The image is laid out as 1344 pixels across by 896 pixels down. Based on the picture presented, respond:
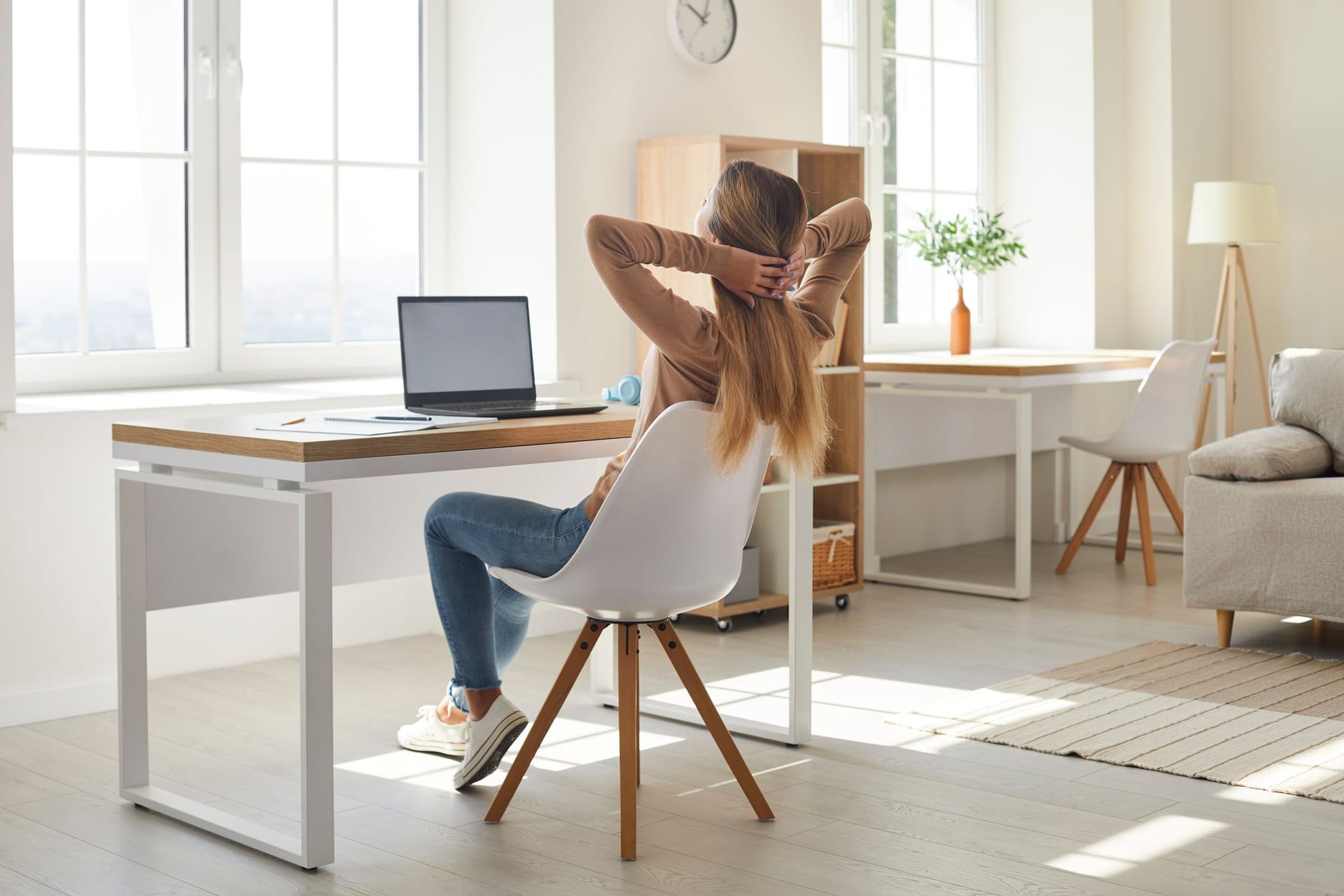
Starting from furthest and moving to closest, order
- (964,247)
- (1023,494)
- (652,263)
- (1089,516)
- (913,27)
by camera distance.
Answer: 1. (913,27)
2. (964,247)
3. (1089,516)
4. (1023,494)
5. (652,263)

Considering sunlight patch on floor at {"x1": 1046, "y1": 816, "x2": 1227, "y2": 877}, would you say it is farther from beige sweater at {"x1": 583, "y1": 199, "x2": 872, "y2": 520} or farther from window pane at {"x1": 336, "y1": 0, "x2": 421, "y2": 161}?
window pane at {"x1": 336, "y1": 0, "x2": 421, "y2": 161}

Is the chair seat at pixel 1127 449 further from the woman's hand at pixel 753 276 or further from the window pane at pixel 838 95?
the woman's hand at pixel 753 276

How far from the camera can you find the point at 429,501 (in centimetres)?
328

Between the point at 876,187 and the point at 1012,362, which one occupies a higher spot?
the point at 876,187

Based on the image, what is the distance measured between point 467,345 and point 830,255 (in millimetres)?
753

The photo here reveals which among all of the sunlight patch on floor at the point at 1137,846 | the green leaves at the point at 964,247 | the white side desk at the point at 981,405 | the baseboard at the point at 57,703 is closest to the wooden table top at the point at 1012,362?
the white side desk at the point at 981,405

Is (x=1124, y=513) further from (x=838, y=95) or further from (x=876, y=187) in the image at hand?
(x=838, y=95)

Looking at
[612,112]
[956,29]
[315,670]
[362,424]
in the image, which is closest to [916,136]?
[956,29]

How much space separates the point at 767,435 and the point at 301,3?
246 centimetres

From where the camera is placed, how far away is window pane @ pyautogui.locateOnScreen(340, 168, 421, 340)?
4402mm

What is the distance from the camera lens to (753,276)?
2408mm

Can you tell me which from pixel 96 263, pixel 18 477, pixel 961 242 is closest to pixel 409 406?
pixel 18 477

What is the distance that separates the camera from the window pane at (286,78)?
4.14 meters

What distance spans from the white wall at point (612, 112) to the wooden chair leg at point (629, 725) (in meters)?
1.87
